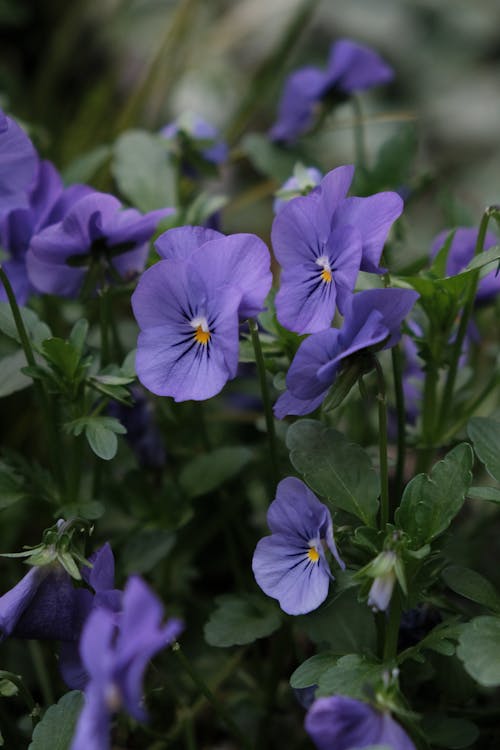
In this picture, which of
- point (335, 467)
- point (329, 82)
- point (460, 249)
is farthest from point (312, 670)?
point (329, 82)

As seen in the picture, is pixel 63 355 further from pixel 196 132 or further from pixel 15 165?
pixel 196 132

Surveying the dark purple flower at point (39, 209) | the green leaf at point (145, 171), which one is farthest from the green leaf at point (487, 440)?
the green leaf at point (145, 171)

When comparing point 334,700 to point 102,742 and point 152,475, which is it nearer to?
point 102,742

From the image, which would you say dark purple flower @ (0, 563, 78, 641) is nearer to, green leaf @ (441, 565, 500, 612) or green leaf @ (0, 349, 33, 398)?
green leaf @ (0, 349, 33, 398)

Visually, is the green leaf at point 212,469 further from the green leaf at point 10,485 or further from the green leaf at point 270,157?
the green leaf at point 270,157

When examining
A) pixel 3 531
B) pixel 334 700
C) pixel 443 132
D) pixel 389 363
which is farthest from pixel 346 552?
pixel 443 132
